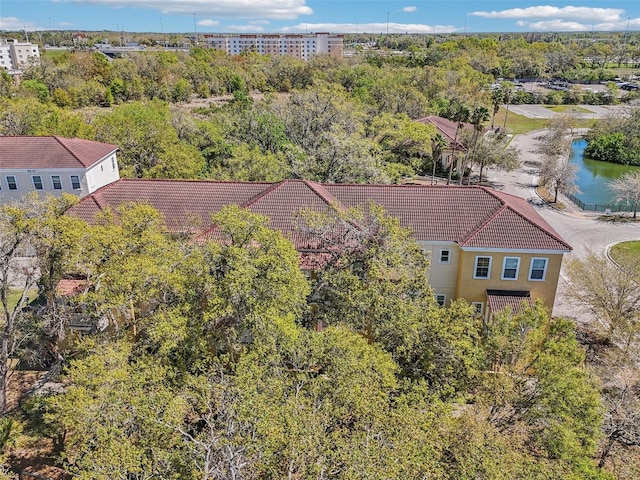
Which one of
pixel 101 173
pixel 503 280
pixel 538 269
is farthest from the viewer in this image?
pixel 101 173

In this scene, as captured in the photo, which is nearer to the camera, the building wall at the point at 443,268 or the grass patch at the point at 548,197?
the building wall at the point at 443,268

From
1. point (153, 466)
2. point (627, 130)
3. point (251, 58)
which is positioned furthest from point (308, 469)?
point (251, 58)

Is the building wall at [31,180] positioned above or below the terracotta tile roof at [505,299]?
above

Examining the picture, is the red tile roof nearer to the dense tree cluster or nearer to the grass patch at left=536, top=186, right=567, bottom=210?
the grass patch at left=536, top=186, right=567, bottom=210

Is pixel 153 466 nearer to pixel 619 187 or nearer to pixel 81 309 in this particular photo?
pixel 81 309

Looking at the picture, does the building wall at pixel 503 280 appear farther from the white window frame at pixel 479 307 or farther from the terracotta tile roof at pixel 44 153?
the terracotta tile roof at pixel 44 153

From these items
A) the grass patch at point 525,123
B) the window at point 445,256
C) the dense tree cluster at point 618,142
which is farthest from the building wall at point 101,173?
the dense tree cluster at point 618,142

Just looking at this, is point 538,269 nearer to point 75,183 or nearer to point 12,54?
point 75,183

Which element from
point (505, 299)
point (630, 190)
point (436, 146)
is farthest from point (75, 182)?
point (630, 190)
